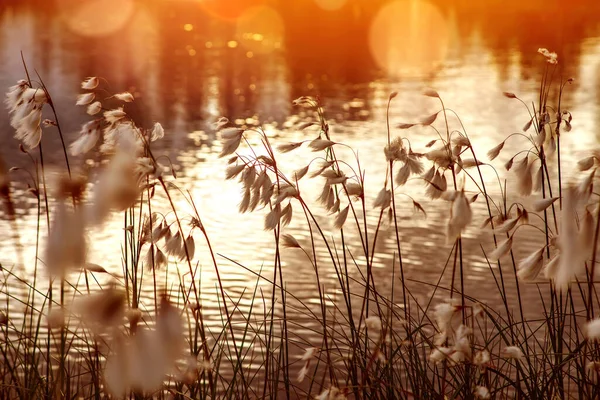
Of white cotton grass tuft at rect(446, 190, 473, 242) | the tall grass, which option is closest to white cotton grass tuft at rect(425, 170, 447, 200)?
the tall grass

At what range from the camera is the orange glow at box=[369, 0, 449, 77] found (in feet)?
46.9

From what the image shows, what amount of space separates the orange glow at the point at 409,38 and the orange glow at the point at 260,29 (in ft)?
6.55

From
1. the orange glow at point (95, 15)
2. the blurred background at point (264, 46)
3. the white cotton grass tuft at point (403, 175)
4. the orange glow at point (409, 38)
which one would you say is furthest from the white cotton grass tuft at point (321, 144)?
the orange glow at point (95, 15)

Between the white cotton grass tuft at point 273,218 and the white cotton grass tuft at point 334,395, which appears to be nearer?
the white cotton grass tuft at point 334,395

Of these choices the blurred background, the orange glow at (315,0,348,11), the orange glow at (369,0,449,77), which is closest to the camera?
the blurred background

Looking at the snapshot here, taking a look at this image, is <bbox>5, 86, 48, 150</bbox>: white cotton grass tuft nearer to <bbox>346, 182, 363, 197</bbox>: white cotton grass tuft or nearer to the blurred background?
<bbox>346, 182, 363, 197</bbox>: white cotton grass tuft

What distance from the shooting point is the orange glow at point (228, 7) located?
2736cm

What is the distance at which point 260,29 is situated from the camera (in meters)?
22.2

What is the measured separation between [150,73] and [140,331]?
12.3 metres

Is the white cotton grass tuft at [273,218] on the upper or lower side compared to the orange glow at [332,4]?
upper

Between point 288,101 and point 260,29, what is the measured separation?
1276cm

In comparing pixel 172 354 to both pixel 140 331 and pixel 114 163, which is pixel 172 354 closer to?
pixel 140 331

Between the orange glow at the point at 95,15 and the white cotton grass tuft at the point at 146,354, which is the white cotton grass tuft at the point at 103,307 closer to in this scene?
the white cotton grass tuft at the point at 146,354

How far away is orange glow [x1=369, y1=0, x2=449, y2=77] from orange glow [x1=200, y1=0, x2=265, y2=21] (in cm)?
410
